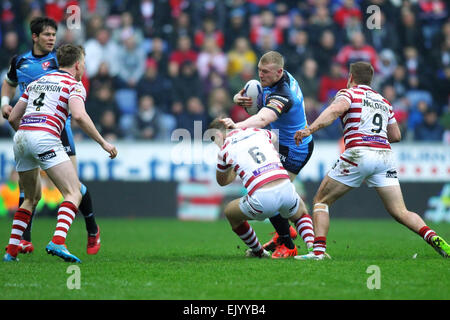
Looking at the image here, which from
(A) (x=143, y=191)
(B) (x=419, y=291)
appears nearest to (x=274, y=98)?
(B) (x=419, y=291)

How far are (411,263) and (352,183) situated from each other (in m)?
1.09

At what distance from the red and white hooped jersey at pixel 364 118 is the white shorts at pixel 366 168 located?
10 cm

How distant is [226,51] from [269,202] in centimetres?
1146

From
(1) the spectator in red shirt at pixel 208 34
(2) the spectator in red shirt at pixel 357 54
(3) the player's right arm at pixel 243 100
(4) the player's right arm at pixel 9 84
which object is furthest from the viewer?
(1) the spectator in red shirt at pixel 208 34

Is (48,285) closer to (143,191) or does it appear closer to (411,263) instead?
(411,263)

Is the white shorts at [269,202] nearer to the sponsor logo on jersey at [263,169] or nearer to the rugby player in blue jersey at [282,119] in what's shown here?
the sponsor logo on jersey at [263,169]

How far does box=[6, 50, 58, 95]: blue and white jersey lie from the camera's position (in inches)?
361

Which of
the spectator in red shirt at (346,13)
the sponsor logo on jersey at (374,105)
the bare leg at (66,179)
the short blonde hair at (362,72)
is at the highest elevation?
the spectator in red shirt at (346,13)

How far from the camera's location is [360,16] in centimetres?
1920

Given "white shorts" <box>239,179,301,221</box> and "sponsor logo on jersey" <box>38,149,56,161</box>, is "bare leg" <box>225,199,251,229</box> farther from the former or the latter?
"sponsor logo on jersey" <box>38,149,56,161</box>

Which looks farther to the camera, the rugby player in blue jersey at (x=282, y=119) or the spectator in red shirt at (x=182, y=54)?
the spectator in red shirt at (x=182, y=54)

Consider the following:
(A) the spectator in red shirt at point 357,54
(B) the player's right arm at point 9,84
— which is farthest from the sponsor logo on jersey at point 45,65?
(A) the spectator in red shirt at point 357,54

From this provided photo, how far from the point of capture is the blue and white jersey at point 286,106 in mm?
8422

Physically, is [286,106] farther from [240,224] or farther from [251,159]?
[240,224]
